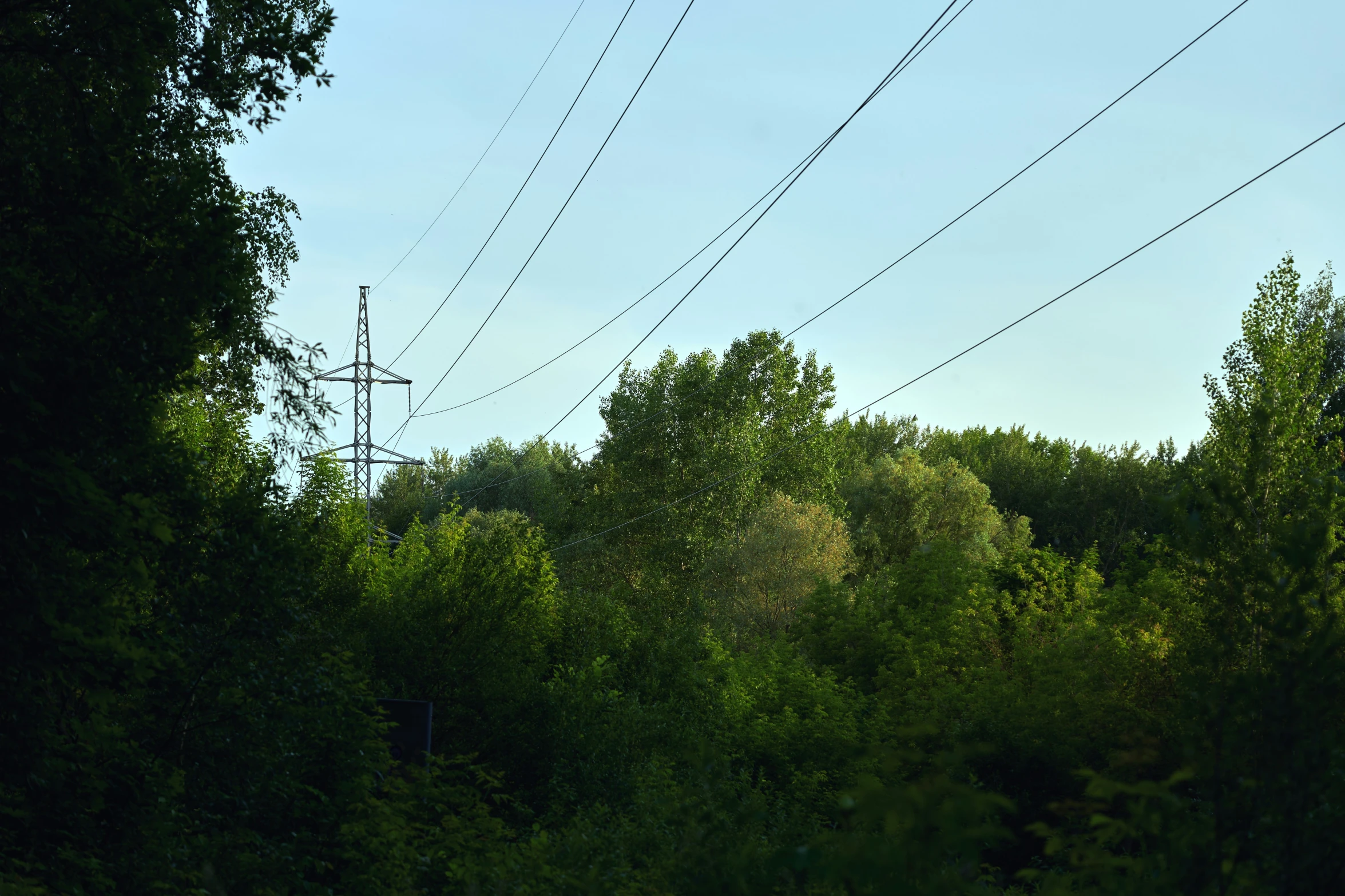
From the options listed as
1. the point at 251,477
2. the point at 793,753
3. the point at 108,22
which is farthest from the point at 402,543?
the point at 108,22

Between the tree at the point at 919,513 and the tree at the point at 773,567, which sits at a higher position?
the tree at the point at 919,513

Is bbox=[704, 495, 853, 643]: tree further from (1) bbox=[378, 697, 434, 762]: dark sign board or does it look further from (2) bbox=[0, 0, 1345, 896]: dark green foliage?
(1) bbox=[378, 697, 434, 762]: dark sign board

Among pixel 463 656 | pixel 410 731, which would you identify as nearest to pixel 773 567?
pixel 463 656

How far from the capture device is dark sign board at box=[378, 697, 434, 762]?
1480cm

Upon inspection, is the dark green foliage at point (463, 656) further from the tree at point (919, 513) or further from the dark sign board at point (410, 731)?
the tree at point (919, 513)

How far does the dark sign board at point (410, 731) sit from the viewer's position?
48.5ft

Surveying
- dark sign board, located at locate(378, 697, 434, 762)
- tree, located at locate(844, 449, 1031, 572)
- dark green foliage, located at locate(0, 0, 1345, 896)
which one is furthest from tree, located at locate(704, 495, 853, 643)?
dark sign board, located at locate(378, 697, 434, 762)

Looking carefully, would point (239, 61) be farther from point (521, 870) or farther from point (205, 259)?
point (521, 870)

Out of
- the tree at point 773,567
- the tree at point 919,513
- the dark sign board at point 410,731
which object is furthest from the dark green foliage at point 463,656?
the tree at point 919,513

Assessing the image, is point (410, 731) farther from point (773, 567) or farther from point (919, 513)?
point (919, 513)

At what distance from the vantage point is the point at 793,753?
2353cm

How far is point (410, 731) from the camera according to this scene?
15.0 meters

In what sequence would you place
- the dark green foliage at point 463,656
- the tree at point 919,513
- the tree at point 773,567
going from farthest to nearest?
the tree at point 919,513
the tree at point 773,567
the dark green foliage at point 463,656

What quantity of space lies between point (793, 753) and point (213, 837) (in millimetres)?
15466
